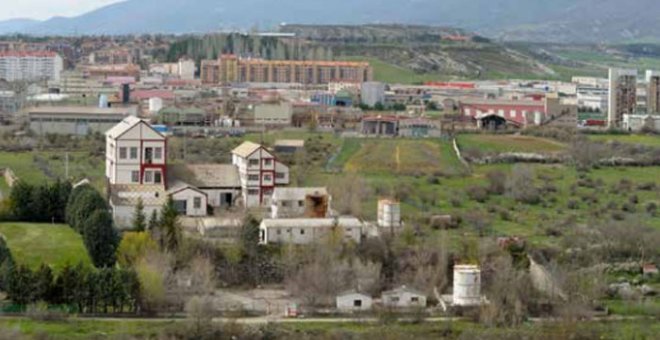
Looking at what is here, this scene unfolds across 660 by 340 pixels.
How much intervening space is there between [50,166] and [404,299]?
12.5m

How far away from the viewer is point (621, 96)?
43438 mm

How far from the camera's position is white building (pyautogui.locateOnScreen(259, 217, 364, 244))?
60.5 feet

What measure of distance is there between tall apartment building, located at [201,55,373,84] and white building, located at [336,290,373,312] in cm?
3756

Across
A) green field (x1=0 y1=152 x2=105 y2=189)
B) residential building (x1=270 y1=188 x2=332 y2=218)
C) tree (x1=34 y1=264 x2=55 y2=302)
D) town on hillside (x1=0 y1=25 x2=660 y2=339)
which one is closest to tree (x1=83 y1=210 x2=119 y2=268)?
town on hillside (x1=0 y1=25 x2=660 y2=339)

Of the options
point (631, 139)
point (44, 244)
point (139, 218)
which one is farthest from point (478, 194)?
point (631, 139)

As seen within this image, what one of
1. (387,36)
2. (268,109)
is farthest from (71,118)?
(387,36)

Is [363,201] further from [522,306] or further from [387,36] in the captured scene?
[387,36]

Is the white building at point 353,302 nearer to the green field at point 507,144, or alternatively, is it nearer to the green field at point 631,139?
the green field at point 507,144

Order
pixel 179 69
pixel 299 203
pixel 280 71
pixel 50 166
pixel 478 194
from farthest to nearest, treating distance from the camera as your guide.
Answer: pixel 179 69 → pixel 280 71 → pixel 50 166 → pixel 478 194 → pixel 299 203

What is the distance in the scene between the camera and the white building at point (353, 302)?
1588 cm

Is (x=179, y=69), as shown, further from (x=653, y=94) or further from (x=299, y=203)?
(x=299, y=203)

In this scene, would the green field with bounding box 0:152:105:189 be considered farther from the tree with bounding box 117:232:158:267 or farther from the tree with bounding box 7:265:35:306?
the tree with bounding box 7:265:35:306

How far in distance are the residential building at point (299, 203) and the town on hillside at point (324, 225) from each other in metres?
0.03

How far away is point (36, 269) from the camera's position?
16.3 metres
